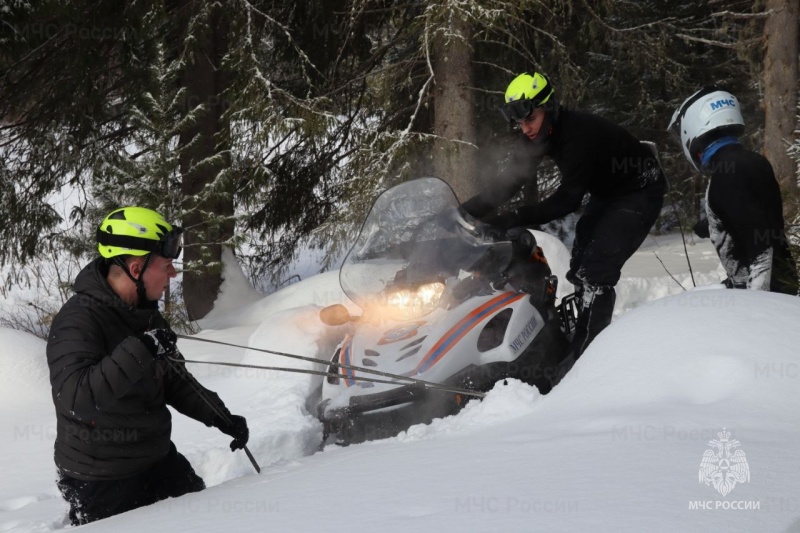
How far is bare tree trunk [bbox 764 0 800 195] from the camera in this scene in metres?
10.0

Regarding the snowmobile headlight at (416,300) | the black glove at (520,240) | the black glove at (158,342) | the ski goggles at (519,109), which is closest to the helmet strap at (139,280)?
the black glove at (158,342)

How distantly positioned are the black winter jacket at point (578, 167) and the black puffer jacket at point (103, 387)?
2.65 meters

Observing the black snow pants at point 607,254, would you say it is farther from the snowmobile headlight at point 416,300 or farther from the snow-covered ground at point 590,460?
the snow-covered ground at point 590,460

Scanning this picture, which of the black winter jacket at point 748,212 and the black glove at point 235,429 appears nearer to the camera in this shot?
the black glove at point 235,429

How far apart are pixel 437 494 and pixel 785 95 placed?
10.00 meters

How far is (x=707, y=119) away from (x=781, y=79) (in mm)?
7060

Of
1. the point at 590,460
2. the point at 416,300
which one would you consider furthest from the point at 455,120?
the point at 590,460

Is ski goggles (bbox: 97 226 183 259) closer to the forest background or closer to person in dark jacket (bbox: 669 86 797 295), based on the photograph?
person in dark jacket (bbox: 669 86 797 295)

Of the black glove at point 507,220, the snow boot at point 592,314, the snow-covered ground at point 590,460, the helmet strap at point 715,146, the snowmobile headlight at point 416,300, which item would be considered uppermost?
the helmet strap at point 715,146

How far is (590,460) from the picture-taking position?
2.29m

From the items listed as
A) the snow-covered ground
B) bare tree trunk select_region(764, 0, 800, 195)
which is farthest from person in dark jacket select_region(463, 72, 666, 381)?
bare tree trunk select_region(764, 0, 800, 195)

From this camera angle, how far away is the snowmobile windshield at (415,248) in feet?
15.2

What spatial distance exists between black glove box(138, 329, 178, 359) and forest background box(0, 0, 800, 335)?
6.02 meters

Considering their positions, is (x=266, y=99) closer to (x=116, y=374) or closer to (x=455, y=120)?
(x=455, y=120)
